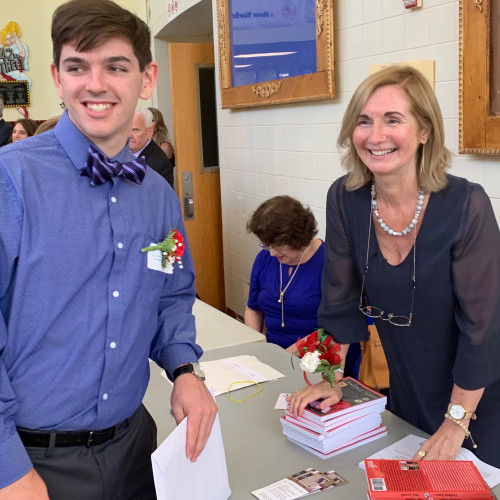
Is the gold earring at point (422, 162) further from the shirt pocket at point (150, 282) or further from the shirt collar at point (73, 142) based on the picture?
the shirt collar at point (73, 142)

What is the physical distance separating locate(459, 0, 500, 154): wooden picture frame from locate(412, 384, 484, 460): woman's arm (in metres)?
1.26

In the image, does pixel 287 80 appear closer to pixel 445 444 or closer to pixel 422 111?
pixel 422 111

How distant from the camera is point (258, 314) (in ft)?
11.8

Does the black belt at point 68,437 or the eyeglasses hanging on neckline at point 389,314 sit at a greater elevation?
the eyeglasses hanging on neckline at point 389,314

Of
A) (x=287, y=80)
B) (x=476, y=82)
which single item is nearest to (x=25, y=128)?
(x=287, y=80)

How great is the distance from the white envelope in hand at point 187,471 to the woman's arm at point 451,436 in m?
0.51

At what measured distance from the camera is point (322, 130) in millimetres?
4031

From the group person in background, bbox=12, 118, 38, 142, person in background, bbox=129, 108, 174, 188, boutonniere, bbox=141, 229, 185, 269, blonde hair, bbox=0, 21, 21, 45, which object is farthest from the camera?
blonde hair, bbox=0, 21, 21, 45

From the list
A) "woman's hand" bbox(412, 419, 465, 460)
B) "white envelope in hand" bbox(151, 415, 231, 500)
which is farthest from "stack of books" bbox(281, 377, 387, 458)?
"white envelope in hand" bbox(151, 415, 231, 500)

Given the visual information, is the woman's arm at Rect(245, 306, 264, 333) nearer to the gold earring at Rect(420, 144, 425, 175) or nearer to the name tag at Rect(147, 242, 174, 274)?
the gold earring at Rect(420, 144, 425, 175)

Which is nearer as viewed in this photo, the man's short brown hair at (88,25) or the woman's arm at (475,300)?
the man's short brown hair at (88,25)

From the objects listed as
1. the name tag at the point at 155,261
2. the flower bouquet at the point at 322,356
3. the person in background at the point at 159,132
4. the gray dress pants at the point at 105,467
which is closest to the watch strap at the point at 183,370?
the gray dress pants at the point at 105,467

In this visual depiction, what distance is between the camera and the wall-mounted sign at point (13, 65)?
9555mm

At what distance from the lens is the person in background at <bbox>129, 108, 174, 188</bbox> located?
5.12m
